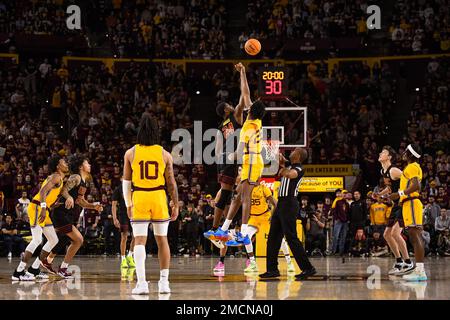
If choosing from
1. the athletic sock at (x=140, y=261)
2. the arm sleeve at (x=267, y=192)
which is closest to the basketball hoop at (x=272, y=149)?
the arm sleeve at (x=267, y=192)

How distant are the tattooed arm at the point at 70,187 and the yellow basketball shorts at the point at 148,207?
3708mm

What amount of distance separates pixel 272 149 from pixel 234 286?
10.1m

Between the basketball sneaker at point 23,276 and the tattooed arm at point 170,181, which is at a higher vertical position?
the tattooed arm at point 170,181

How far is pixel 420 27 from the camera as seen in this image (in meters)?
30.7

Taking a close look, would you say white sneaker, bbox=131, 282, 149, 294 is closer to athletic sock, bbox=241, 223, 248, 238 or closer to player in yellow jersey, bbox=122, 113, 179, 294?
player in yellow jersey, bbox=122, 113, 179, 294

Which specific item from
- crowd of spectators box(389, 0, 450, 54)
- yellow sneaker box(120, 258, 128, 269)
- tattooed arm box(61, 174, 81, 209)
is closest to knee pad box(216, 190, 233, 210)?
tattooed arm box(61, 174, 81, 209)

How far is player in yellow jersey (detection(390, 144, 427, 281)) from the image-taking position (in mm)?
13320

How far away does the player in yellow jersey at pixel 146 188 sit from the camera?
412 inches

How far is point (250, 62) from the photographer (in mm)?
31344

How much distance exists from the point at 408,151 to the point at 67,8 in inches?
849

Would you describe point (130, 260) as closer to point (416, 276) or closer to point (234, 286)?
point (234, 286)

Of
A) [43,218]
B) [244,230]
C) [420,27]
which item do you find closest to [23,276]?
[43,218]

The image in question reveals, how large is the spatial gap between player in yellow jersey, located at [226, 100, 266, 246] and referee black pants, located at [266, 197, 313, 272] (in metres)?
0.48

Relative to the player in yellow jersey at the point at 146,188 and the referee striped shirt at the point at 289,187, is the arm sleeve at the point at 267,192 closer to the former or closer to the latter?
the referee striped shirt at the point at 289,187
